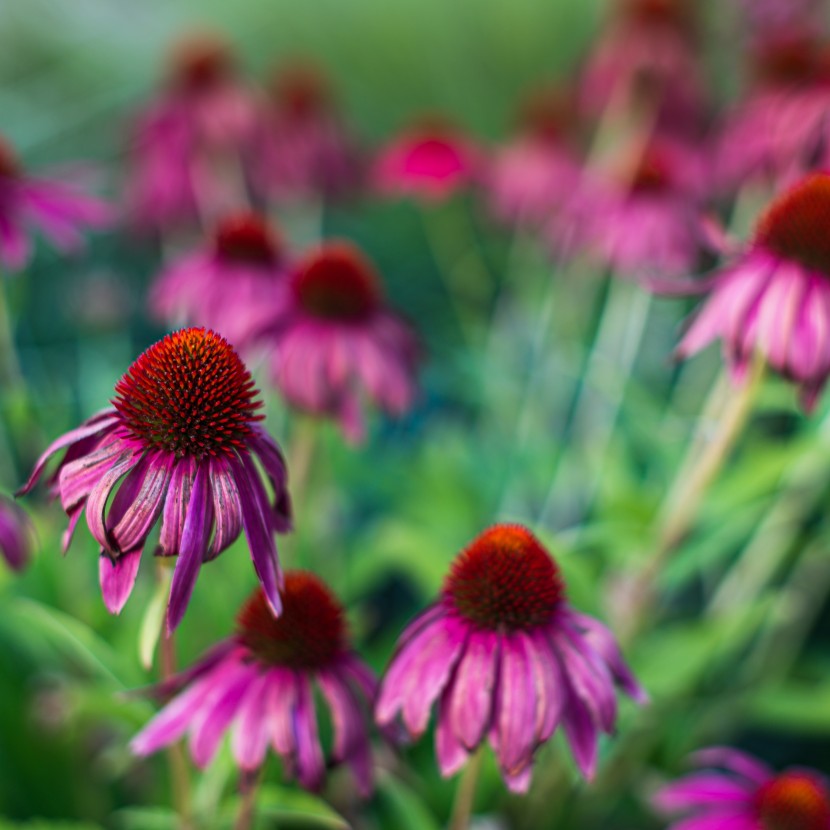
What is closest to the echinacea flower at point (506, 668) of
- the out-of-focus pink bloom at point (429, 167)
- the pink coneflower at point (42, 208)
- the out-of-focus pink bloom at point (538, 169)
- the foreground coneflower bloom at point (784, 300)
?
the foreground coneflower bloom at point (784, 300)

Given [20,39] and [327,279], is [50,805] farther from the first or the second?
[20,39]

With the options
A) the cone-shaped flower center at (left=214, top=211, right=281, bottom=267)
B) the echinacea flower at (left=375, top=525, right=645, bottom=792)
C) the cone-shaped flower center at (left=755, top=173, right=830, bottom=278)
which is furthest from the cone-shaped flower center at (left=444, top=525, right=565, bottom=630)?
the cone-shaped flower center at (left=214, top=211, right=281, bottom=267)

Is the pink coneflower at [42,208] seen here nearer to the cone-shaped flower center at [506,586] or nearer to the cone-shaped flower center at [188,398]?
the cone-shaped flower center at [188,398]

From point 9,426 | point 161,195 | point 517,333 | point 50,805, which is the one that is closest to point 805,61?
point 517,333

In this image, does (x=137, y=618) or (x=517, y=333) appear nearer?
(x=137, y=618)

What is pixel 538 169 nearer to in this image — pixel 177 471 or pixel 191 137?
pixel 191 137

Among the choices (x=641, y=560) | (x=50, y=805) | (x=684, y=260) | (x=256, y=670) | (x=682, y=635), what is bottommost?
(x=50, y=805)

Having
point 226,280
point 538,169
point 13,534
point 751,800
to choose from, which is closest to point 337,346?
point 226,280
